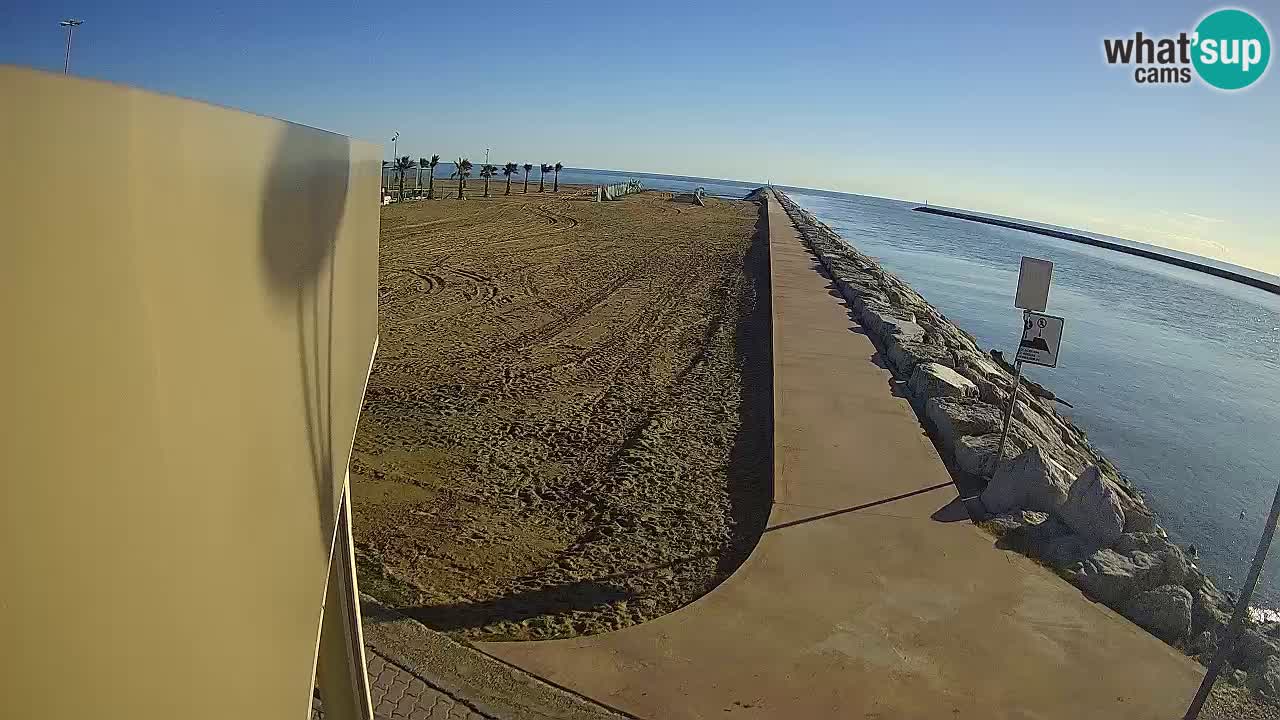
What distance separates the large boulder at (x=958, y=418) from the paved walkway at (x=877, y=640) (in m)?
1.50

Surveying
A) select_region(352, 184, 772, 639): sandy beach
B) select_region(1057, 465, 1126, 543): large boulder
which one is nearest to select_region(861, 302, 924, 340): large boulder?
select_region(352, 184, 772, 639): sandy beach

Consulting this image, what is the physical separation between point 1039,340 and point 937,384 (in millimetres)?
2248

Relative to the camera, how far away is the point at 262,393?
57.9 inches

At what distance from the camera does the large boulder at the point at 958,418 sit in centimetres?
907

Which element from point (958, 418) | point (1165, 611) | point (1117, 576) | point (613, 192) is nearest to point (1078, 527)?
point (1117, 576)

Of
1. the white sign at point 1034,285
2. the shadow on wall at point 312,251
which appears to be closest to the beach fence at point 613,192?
the white sign at point 1034,285

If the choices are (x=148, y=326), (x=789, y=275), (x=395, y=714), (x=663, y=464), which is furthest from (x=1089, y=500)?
(x=789, y=275)

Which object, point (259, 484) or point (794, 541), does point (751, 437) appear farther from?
point (259, 484)

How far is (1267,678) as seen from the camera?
526cm

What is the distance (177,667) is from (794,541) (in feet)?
19.9

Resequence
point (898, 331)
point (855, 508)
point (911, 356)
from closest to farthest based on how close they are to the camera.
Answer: point (855, 508) < point (911, 356) < point (898, 331)

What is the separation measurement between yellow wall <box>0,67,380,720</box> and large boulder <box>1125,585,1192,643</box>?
604 centimetres

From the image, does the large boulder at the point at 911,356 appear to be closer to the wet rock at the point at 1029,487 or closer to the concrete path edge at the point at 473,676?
the wet rock at the point at 1029,487

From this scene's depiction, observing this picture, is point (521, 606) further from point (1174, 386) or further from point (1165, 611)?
point (1174, 386)
